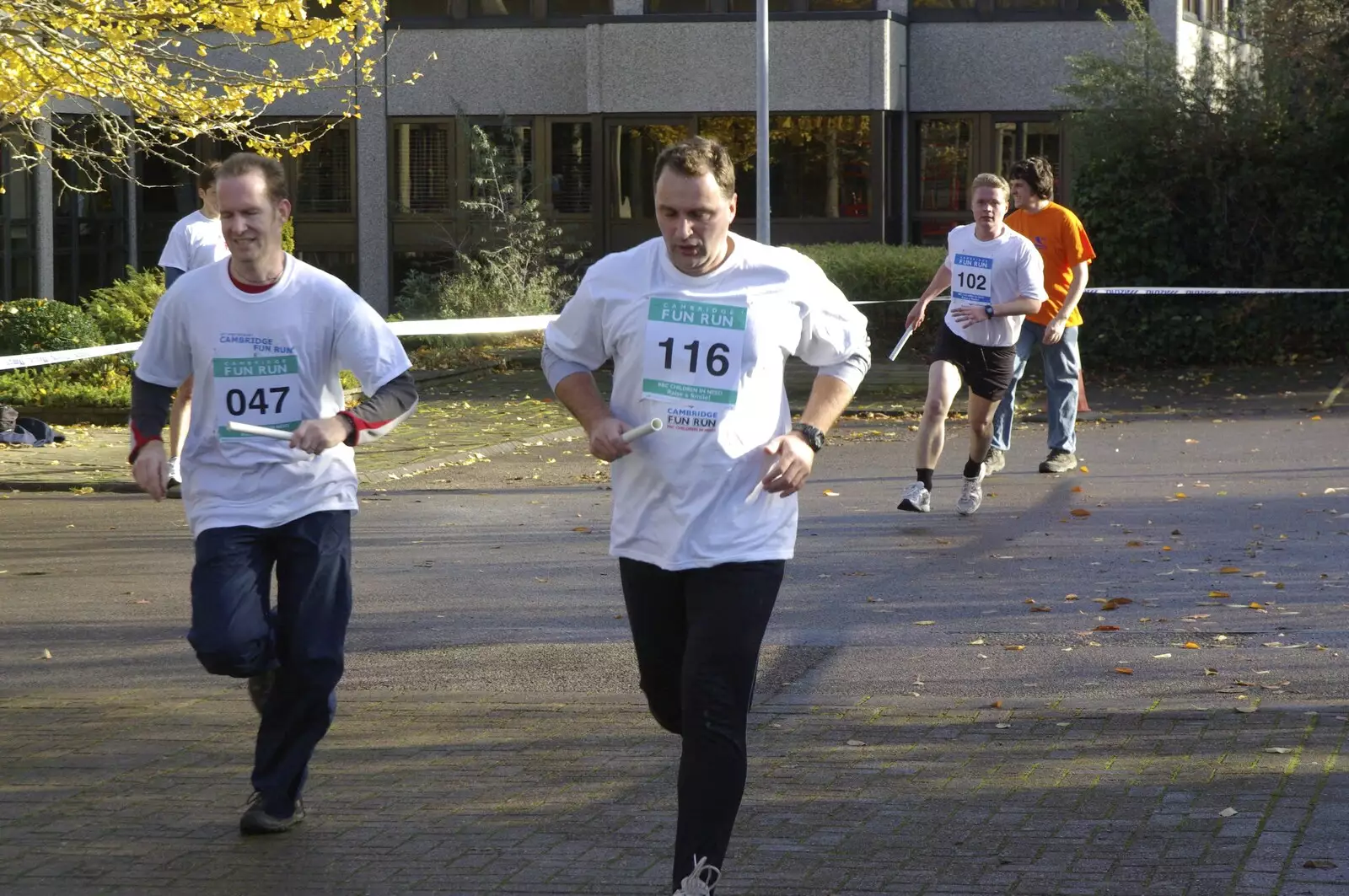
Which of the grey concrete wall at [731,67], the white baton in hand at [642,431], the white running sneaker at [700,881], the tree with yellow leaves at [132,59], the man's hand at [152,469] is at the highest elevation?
the grey concrete wall at [731,67]

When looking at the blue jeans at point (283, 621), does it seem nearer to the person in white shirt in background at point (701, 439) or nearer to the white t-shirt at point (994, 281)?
the person in white shirt in background at point (701, 439)

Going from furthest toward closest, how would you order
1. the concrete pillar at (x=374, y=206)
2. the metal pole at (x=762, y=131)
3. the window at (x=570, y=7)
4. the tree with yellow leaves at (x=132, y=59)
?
the concrete pillar at (x=374, y=206) → the window at (x=570, y=7) → the metal pole at (x=762, y=131) → the tree with yellow leaves at (x=132, y=59)

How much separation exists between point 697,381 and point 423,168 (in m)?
24.5

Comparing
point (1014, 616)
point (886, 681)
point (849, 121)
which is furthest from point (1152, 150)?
point (886, 681)

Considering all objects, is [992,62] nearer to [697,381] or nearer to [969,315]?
[969,315]

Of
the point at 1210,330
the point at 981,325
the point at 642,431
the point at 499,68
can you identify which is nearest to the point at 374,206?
the point at 499,68

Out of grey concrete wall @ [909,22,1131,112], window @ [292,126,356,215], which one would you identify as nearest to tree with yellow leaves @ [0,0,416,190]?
grey concrete wall @ [909,22,1131,112]

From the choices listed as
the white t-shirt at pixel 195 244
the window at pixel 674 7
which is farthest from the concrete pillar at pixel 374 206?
the white t-shirt at pixel 195 244

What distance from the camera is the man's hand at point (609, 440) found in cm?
455

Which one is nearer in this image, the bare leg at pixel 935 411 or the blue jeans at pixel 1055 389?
the bare leg at pixel 935 411

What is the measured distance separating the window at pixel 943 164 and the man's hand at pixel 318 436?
22832 mm

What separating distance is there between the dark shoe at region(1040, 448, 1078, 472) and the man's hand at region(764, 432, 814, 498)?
846cm

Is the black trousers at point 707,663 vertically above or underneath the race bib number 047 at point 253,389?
underneath

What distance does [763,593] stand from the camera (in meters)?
4.61
